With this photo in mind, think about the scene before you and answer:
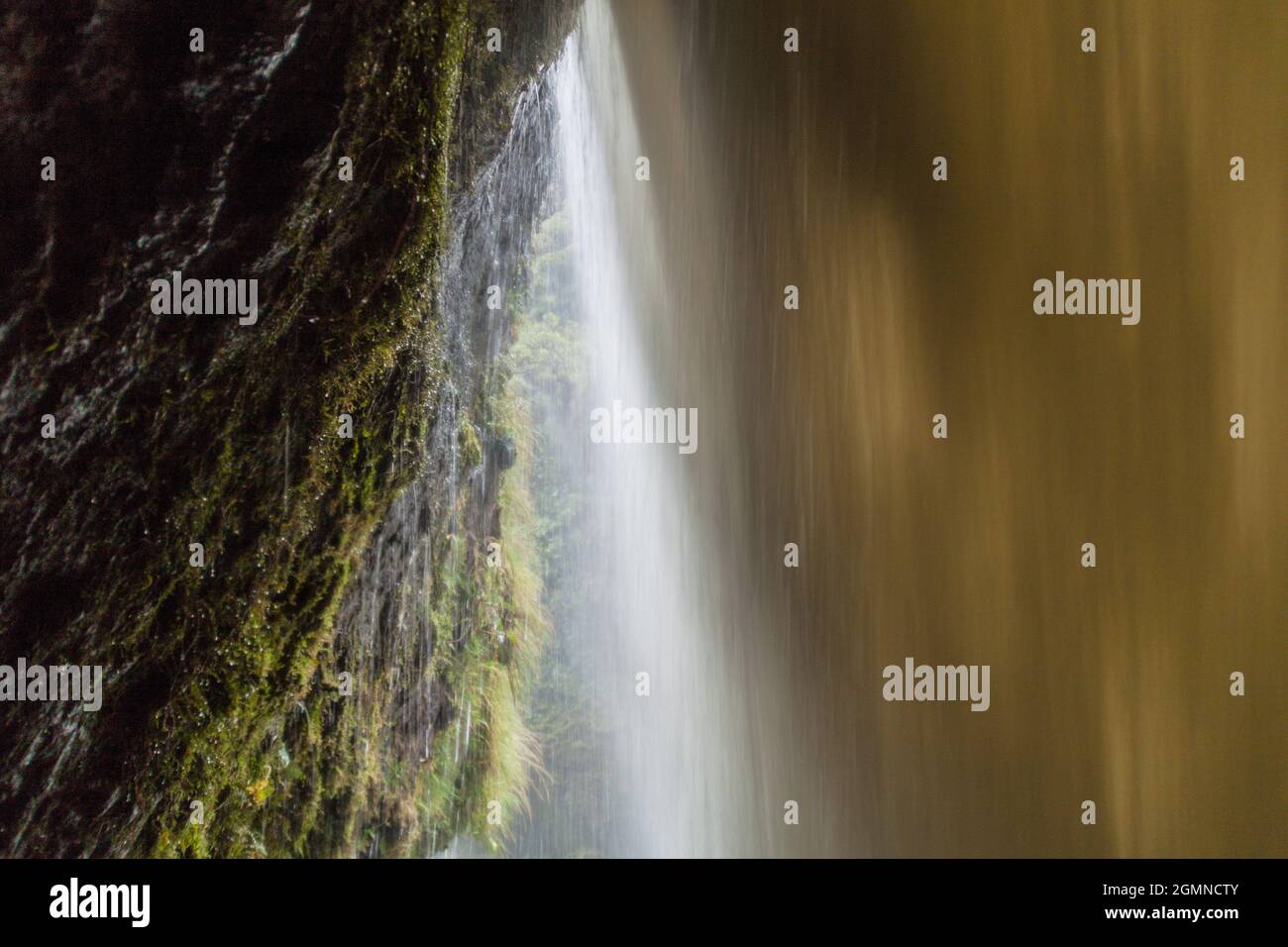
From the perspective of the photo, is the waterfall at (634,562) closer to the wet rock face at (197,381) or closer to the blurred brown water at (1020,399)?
the blurred brown water at (1020,399)

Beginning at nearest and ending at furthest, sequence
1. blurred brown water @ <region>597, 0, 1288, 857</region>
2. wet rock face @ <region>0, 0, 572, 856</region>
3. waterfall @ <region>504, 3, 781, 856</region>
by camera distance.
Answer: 1. wet rock face @ <region>0, 0, 572, 856</region>
2. blurred brown water @ <region>597, 0, 1288, 857</region>
3. waterfall @ <region>504, 3, 781, 856</region>

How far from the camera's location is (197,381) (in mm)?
2586

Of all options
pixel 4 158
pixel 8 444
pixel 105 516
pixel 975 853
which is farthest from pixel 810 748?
pixel 4 158

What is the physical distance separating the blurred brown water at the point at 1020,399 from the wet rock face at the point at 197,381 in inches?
74.0

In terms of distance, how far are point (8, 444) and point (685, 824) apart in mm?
3624

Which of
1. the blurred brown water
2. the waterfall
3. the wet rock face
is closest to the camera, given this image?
the wet rock face

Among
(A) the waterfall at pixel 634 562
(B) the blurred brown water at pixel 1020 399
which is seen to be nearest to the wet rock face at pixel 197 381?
(A) the waterfall at pixel 634 562

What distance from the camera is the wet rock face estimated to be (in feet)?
7.61

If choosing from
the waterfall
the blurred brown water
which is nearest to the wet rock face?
the waterfall

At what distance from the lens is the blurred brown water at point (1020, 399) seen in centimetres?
389

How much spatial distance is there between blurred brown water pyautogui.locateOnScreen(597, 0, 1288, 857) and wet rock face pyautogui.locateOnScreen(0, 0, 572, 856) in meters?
1.88

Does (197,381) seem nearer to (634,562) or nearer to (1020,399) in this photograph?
(634,562)

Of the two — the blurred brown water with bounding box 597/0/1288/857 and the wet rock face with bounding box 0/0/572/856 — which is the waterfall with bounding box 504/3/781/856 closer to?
the blurred brown water with bounding box 597/0/1288/857
